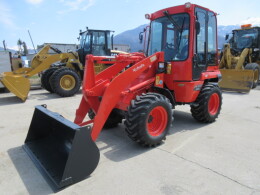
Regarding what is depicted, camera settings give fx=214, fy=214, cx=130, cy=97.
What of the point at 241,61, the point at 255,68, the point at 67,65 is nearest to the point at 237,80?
the point at 241,61

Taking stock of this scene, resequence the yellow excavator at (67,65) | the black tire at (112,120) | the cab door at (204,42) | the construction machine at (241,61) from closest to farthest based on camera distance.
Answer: the cab door at (204,42)
the black tire at (112,120)
the yellow excavator at (67,65)
the construction machine at (241,61)

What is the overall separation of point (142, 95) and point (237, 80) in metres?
7.16

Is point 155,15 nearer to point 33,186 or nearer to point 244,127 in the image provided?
point 244,127

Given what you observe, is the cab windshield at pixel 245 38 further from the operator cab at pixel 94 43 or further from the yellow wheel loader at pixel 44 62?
the yellow wheel loader at pixel 44 62

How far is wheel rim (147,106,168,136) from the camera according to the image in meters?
3.69

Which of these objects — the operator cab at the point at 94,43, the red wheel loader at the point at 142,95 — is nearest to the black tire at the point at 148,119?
the red wheel loader at the point at 142,95

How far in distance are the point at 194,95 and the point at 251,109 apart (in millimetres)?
2743

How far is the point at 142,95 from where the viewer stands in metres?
3.56

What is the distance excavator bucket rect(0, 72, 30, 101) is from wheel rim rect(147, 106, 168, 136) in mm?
5513

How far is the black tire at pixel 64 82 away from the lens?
815 cm

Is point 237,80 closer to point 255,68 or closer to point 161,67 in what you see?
point 255,68

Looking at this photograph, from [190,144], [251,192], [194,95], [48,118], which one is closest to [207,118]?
[194,95]

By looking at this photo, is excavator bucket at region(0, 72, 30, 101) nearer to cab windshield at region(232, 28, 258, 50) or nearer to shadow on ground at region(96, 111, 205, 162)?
shadow on ground at region(96, 111, 205, 162)

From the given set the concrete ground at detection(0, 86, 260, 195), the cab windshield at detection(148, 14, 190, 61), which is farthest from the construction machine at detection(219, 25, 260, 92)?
the cab windshield at detection(148, 14, 190, 61)
